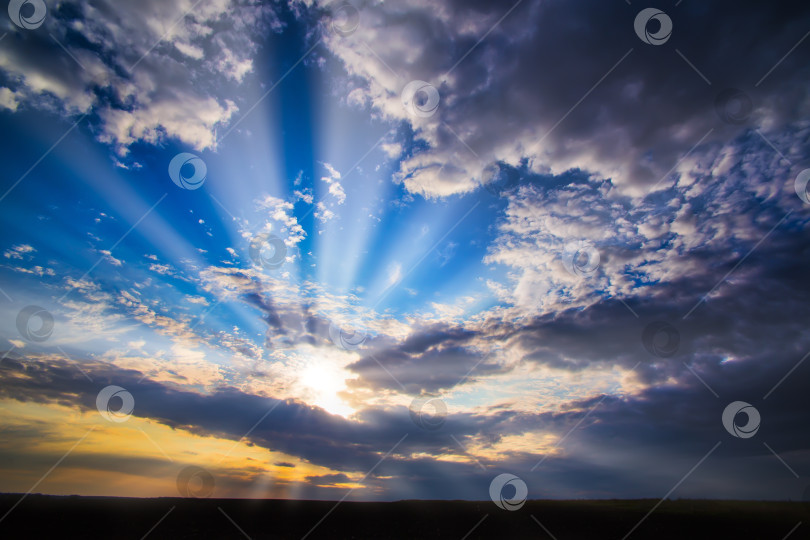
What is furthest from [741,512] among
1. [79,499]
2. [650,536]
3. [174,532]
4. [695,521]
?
[79,499]

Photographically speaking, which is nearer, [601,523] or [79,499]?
[601,523]

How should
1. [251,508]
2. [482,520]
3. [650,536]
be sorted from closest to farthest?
1. [650,536]
2. [482,520]
3. [251,508]

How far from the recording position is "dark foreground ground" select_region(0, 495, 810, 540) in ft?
102

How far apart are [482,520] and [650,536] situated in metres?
14.7

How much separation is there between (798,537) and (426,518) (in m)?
32.8

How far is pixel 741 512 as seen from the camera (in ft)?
122

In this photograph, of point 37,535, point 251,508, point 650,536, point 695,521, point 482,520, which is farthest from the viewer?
point 251,508

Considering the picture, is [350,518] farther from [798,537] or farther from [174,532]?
[798,537]

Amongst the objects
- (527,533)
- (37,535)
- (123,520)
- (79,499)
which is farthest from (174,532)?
(527,533)

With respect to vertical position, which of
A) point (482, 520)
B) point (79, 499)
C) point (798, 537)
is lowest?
point (798, 537)

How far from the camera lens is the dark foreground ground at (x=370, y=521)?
31.1 m

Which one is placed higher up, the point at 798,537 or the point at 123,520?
the point at 123,520

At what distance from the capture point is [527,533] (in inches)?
1315

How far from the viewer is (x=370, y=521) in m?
36.1
